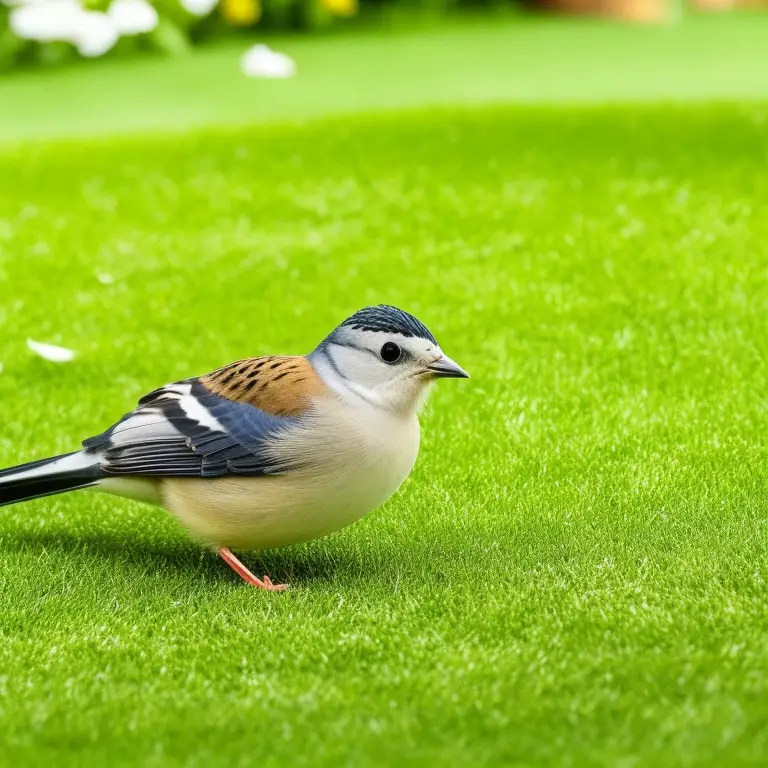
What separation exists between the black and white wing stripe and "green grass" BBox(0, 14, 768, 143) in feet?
26.4

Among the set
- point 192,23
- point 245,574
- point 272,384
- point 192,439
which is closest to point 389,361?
point 272,384

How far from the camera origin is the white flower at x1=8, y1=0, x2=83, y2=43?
51.0ft

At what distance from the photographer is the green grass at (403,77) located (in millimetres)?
13508

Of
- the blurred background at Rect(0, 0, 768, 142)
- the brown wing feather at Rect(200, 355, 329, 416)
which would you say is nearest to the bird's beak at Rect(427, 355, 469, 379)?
the brown wing feather at Rect(200, 355, 329, 416)

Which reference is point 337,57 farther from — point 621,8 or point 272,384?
point 272,384

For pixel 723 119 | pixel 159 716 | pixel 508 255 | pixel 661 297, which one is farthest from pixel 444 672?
pixel 723 119

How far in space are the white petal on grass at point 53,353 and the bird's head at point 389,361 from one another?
322 cm

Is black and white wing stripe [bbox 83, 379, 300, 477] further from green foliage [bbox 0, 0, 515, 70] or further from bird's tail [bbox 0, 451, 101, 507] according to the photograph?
green foliage [bbox 0, 0, 515, 70]

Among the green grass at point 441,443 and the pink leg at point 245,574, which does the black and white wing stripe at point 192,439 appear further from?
the green grass at point 441,443

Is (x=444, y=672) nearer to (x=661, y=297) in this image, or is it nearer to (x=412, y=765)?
(x=412, y=765)

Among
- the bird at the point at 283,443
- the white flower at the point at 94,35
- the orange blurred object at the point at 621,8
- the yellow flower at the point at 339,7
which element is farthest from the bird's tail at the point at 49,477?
the orange blurred object at the point at 621,8

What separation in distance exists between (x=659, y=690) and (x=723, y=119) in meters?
9.05

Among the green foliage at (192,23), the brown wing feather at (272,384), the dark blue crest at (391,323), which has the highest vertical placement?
the dark blue crest at (391,323)

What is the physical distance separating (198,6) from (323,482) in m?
12.4
